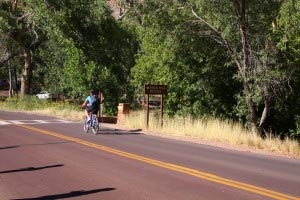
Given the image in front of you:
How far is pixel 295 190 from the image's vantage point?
9.14 metres

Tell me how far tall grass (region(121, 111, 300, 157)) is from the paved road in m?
1.81

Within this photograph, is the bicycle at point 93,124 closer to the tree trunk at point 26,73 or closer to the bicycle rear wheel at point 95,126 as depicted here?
the bicycle rear wheel at point 95,126

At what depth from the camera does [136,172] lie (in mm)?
10531

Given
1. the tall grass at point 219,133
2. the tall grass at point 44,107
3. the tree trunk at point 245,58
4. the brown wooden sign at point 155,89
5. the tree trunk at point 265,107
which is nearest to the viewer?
the tall grass at point 219,133

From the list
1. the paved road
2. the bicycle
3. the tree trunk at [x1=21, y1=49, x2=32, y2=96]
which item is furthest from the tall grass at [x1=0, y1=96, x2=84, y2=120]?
the paved road

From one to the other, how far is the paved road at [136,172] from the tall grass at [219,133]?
1.81 metres

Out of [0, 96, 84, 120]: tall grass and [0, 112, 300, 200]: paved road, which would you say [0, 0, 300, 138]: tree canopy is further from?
[0, 112, 300, 200]: paved road

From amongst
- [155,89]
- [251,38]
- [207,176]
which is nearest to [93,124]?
[155,89]

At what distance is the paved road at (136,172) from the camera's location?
8.52 m

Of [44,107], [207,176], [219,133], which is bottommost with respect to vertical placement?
[207,176]

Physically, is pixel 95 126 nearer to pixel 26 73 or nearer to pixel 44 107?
pixel 44 107

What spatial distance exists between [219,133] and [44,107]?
23172 mm

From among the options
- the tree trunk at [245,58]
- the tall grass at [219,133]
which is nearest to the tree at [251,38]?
the tree trunk at [245,58]

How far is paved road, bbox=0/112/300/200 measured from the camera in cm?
852
